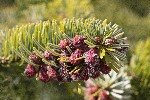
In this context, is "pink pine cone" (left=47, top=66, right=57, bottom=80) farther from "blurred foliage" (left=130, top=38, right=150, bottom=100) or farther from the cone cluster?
"blurred foliage" (left=130, top=38, right=150, bottom=100)

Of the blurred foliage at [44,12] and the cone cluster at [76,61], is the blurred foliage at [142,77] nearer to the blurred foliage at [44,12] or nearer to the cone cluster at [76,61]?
the blurred foliage at [44,12]

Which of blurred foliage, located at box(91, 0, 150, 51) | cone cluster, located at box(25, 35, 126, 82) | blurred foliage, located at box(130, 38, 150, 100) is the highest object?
blurred foliage, located at box(91, 0, 150, 51)

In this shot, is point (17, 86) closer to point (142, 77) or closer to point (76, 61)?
point (76, 61)

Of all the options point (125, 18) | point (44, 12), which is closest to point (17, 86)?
point (44, 12)

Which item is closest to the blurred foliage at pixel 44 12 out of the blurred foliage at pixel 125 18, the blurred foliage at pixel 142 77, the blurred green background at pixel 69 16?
the blurred green background at pixel 69 16

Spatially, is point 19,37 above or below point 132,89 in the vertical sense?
above

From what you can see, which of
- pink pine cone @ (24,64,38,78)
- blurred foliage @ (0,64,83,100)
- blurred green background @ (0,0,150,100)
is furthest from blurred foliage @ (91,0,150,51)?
pink pine cone @ (24,64,38,78)

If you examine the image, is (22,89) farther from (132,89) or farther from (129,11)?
(129,11)

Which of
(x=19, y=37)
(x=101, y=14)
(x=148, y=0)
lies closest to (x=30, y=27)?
(x=19, y=37)
